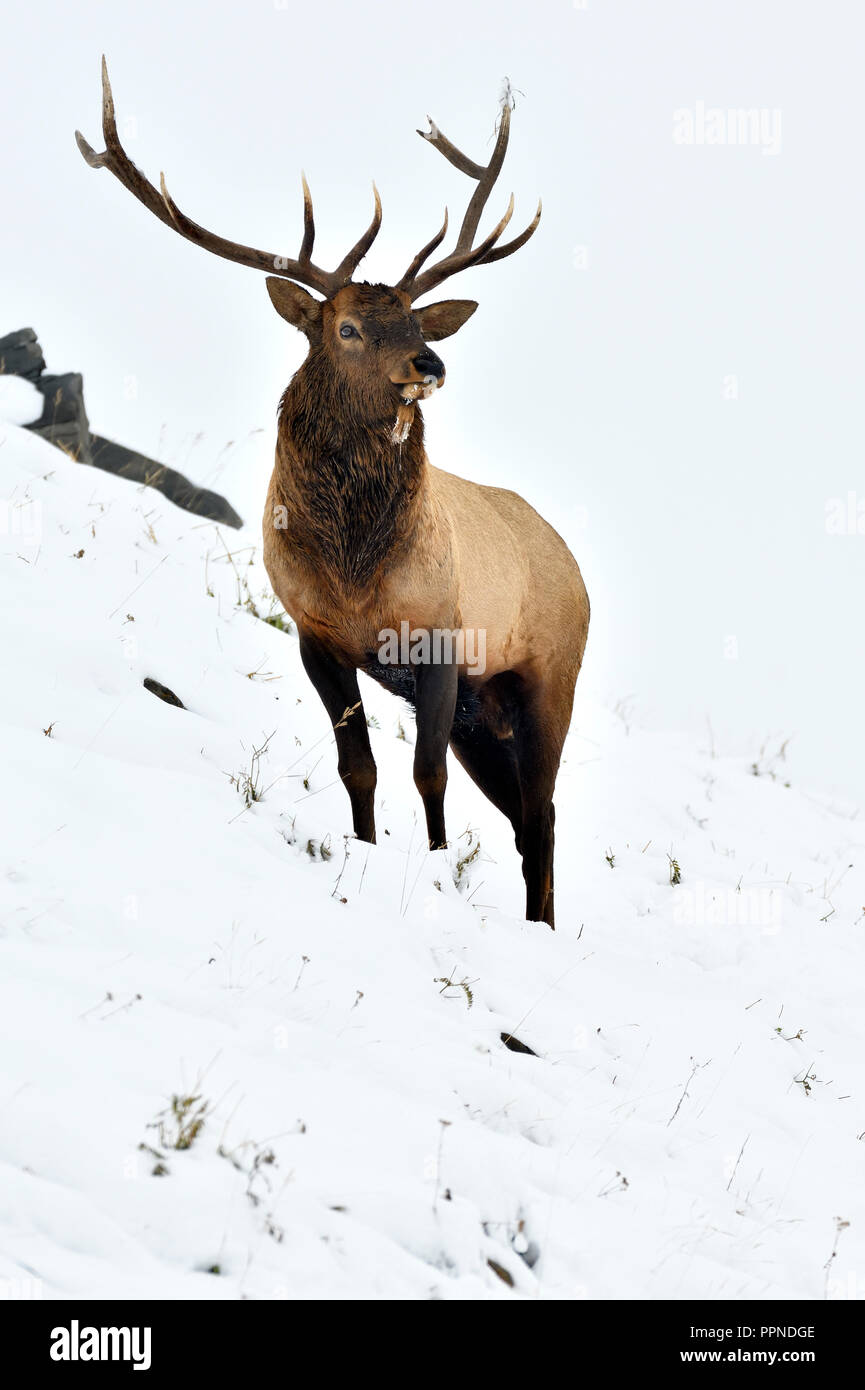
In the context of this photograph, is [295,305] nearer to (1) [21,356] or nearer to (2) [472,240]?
(2) [472,240]

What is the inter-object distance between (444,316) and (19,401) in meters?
5.92

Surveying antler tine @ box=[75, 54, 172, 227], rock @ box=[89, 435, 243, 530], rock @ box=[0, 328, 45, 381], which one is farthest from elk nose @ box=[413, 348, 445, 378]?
rock @ box=[0, 328, 45, 381]

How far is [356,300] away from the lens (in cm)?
471

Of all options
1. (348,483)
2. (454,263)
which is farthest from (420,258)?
(348,483)

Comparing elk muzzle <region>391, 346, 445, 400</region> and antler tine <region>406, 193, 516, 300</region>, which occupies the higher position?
antler tine <region>406, 193, 516, 300</region>

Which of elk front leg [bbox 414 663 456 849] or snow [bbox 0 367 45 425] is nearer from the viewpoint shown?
elk front leg [bbox 414 663 456 849]

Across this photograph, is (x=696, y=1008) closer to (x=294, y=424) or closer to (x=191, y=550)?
(x=294, y=424)

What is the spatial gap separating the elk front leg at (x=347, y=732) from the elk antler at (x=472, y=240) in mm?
1512

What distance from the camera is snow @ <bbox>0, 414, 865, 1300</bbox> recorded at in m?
2.11

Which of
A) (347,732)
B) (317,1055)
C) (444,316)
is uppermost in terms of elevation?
(444,316)

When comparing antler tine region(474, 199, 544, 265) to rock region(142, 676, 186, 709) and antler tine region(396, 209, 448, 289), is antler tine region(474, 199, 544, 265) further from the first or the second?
rock region(142, 676, 186, 709)

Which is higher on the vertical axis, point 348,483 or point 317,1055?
point 348,483

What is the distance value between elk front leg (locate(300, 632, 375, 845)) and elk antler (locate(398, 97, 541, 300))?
59.5 inches

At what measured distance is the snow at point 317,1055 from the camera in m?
2.11
